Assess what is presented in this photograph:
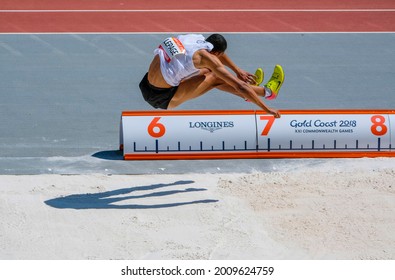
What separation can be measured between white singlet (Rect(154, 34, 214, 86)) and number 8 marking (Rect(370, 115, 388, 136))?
307 cm

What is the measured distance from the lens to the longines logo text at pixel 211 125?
12.5m

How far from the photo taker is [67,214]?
10.4 m

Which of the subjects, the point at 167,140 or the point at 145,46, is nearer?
the point at 167,140
